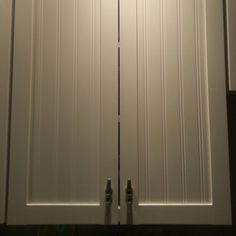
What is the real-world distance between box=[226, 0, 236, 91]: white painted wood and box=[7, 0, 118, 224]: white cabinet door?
0.40 meters

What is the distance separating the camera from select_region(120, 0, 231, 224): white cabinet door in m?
0.91

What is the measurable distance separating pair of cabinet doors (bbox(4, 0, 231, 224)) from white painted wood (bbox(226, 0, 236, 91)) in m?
0.03

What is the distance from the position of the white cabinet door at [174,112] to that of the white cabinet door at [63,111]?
Result: 0.21 ft

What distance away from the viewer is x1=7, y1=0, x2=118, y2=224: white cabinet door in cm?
92

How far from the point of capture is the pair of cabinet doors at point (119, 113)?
91 centimetres

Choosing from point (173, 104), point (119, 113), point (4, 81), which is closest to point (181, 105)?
point (173, 104)

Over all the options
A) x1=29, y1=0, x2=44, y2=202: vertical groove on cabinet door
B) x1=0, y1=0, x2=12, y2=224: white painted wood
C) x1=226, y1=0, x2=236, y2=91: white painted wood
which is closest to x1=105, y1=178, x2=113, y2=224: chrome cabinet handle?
x1=29, y1=0, x2=44, y2=202: vertical groove on cabinet door

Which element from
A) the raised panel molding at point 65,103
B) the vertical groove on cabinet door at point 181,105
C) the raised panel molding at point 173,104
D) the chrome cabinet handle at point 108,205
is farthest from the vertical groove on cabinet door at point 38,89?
the vertical groove on cabinet door at point 181,105

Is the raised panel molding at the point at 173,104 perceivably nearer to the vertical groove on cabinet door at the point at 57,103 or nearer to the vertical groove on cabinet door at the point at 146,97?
the vertical groove on cabinet door at the point at 146,97

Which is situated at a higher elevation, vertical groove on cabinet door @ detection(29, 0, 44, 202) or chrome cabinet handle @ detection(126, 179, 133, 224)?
vertical groove on cabinet door @ detection(29, 0, 44, 202)

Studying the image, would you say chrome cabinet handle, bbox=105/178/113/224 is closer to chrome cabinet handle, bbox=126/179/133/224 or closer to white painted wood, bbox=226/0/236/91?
chrome cabinet handle, bbox=126/179/133/224

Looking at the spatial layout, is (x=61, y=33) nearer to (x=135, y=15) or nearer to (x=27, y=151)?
(x=135, y=15)

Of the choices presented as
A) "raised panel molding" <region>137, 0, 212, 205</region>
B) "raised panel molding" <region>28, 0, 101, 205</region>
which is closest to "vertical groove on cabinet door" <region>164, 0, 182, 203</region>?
"raised panel molding" <region>137, 0, 212, 205</region>

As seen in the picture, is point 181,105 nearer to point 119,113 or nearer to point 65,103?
point 119,113
